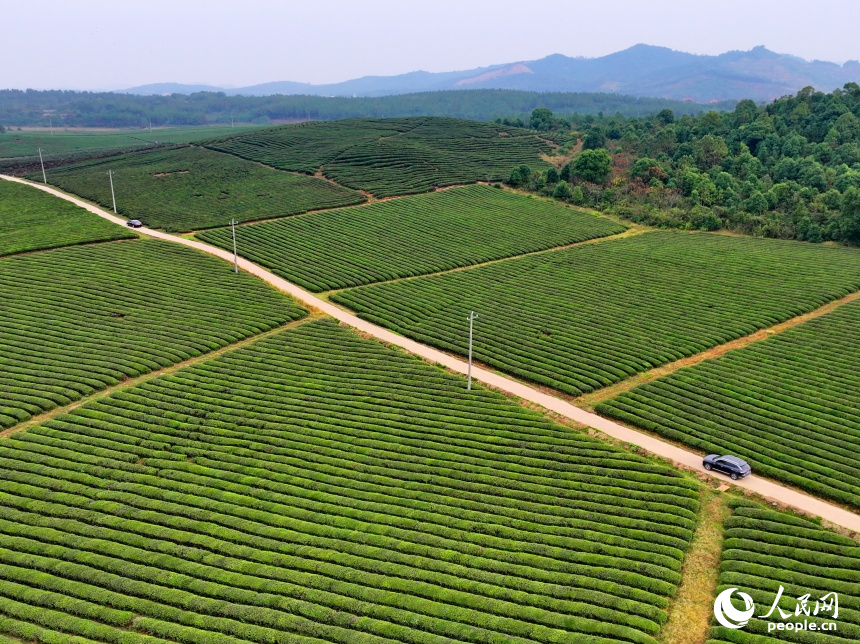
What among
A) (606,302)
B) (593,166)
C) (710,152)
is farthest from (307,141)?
(606,302)

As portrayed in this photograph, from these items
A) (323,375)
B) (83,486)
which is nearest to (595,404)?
(323,375)

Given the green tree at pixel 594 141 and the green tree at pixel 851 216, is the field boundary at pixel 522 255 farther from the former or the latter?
the green tree at pixel 594 141

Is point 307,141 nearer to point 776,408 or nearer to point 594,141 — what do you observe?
point 594,141

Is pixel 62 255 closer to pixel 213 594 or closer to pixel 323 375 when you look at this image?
pixel 323 375

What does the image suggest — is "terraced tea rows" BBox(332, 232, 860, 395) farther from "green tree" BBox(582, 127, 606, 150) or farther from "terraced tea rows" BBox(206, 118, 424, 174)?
"terraced tea rows" BBox(206, 118, 424, 174)

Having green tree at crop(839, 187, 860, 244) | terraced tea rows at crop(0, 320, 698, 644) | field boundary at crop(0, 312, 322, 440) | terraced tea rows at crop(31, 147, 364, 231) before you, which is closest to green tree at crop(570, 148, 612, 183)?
green tree at crop(839, 187, 860, 244)
